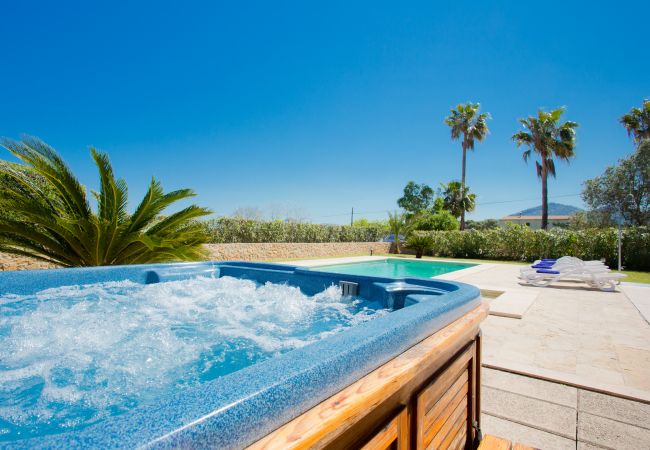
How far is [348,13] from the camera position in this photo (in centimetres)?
1059

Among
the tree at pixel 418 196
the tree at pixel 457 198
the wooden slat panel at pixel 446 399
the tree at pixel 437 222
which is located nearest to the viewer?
the wooden slat panel at pixel 446 399

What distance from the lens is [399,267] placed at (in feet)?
44.7

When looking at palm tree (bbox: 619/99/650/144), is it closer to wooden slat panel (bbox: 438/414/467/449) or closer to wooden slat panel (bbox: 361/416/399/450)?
wooden slat panel (bbox: 438/414/467/449)

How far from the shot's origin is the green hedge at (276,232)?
46.9 feet

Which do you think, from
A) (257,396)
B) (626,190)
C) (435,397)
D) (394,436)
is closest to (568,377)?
(435,397)

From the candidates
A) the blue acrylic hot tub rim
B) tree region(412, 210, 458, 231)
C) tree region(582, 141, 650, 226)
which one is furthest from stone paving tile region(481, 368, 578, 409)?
tree region(412, 210, 458, 231)

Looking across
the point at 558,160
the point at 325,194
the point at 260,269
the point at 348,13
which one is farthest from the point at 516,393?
the point at 325,194

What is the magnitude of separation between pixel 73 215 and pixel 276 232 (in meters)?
11.3

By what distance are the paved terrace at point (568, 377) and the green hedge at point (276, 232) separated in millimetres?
10717

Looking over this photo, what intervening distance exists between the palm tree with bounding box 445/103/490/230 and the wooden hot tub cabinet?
2323 cm

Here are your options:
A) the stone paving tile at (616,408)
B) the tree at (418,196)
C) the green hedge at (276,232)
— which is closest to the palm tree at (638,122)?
the green hedge at (276,232)

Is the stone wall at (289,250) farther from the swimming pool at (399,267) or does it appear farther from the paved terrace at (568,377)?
the paved terrace at (568,377)

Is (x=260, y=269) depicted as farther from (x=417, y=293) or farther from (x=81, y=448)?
(x=81, y=448)

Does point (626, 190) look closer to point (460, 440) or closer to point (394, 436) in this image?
point (460, 440)
